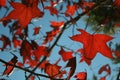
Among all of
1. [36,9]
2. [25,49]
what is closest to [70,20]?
[25,49]

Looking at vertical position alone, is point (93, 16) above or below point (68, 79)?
above

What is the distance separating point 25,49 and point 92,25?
2305mm

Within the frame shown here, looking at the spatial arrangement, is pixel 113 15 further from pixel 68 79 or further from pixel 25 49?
A: pixel 68 79

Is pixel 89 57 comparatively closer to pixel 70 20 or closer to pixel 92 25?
pixel 70 20

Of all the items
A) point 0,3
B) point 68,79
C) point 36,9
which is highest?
point 0,3

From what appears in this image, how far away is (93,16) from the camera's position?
12.6 feet

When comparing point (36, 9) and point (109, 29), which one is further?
point (109, 29)

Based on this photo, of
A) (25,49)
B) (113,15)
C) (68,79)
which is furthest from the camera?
(113,15)

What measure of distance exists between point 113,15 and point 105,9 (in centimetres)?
21

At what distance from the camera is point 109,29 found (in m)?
3.98

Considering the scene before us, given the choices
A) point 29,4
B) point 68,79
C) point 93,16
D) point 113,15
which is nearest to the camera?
point 68,79

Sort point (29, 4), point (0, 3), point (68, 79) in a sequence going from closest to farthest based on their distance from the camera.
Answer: point (68, 79), point (29, 4), point (0, 3)

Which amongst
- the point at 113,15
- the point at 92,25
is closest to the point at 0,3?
the point at 113,15

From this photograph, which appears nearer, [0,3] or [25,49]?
[25,49]
